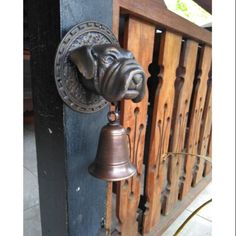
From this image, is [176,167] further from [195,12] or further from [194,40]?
[195,12]

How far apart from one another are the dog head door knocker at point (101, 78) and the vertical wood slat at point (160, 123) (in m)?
0.39

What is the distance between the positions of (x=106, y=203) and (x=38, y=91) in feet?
1.47

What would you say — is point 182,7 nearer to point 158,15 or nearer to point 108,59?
point 158,15

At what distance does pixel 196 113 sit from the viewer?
141 cm

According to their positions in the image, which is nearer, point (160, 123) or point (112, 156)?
point (112, 156)

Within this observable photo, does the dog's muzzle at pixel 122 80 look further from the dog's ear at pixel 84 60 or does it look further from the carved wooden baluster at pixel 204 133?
the carved wooden baluster at pixel 204 133

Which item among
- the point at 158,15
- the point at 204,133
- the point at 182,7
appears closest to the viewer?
the point at 158,15

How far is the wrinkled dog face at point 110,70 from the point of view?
0.48m

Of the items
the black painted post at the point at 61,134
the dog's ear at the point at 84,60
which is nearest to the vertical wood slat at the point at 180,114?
the black painted post at the point at 61,134

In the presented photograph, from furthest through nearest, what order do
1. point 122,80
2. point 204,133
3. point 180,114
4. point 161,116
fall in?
point 204,133, point 180,114, point 161,116, point 122,80

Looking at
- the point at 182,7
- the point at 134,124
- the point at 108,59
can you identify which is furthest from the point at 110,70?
the point at 182,7

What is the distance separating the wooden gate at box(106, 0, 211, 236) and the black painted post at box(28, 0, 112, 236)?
0.13 meters

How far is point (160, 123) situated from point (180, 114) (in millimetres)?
244
